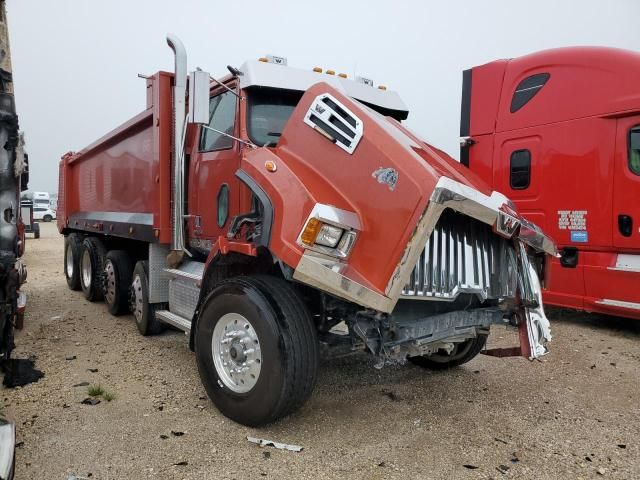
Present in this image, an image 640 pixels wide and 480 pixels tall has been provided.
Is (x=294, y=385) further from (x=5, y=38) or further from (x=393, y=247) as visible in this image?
(x=5, y=38)

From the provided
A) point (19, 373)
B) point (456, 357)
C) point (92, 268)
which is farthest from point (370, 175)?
point (92, 268)

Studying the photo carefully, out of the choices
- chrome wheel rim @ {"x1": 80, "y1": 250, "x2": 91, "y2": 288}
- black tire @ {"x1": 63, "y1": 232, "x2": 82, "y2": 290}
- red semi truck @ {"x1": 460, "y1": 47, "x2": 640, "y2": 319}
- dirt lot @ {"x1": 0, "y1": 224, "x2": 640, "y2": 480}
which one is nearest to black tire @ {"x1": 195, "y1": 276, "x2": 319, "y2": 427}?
dirt lot @ {"x1": 0, "y1": 224, "x2": 640, "y2": 480}

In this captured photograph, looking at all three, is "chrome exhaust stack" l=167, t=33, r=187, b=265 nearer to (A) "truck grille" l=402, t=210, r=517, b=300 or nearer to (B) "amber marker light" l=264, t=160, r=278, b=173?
(B) "amber marker light" l=264, t=160, r=278, b=173

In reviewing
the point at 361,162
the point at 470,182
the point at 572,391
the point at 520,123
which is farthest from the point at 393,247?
the point at 520,123

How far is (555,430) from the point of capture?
11.5 ft

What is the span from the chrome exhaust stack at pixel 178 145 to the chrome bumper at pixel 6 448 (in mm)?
2480

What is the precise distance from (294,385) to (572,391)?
259 centimetres

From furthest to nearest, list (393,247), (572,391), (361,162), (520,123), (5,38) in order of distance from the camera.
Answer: (520,123)
(572,391)
(5,38)
(361,162)
(393,247)

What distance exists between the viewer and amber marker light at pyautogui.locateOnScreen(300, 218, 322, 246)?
114 inches

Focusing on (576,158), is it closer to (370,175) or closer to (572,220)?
(572,220)

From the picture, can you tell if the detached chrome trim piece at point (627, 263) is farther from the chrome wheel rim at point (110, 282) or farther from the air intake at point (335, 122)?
the chrome wheel rim at point (110, 282)

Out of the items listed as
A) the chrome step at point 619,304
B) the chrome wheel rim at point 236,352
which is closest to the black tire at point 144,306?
the chrome wheel rim at point 236,352

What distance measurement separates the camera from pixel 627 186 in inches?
229

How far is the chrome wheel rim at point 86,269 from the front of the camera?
7.90 m
